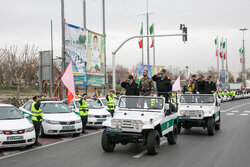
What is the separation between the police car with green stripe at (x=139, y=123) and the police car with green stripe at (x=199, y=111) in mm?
2946

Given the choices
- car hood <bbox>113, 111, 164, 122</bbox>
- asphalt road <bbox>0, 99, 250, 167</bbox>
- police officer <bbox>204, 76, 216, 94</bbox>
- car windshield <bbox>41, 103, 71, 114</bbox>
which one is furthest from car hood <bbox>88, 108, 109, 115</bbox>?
car hood <bbox>113, 111, 164, 122</bbox>

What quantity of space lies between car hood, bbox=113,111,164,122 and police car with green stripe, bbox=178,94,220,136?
4.12 meters

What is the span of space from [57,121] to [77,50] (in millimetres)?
12370

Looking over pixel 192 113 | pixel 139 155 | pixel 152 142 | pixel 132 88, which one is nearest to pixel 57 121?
pixel 132 88

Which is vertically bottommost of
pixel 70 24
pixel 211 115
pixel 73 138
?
pixel 73 138

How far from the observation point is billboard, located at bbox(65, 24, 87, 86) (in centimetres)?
2309

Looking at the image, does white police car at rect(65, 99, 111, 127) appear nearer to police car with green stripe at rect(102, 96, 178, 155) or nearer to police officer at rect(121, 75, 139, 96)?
police officer at rect(121, 75, 139, 96)

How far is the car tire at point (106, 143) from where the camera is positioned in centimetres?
920

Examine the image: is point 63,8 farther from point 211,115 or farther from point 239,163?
point 239,163

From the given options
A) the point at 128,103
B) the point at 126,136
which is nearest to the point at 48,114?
the point at 128,103

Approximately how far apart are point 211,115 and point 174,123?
2636 mm

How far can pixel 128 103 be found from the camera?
10.0 meters

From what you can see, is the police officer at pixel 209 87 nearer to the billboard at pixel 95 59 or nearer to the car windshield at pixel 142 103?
the car windshield at pixel 142 103

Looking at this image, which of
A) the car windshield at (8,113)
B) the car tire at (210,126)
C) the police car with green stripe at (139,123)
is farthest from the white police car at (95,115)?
the police car with green stripe at (139,123)
